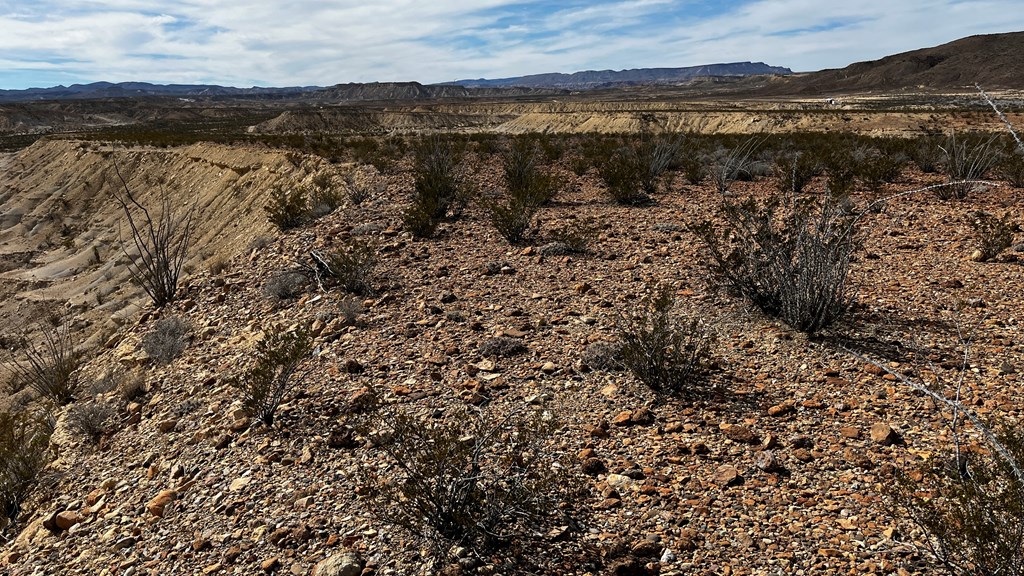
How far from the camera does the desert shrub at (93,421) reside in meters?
5.80

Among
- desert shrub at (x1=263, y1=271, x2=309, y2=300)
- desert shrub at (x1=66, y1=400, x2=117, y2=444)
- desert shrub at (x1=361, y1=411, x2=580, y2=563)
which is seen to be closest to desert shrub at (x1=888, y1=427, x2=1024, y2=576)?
desert shrub at (x1=361, y1=411, x2=580, y2=563)

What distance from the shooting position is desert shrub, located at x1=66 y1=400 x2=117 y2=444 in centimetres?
580

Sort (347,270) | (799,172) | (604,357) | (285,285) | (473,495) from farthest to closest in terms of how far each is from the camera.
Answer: (799,172) → (285,285) → (347,270) → (604,357) → (473,495)

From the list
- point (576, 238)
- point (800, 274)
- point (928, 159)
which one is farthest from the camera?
point (928, 159)

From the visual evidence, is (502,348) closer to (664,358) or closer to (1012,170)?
(664,358)

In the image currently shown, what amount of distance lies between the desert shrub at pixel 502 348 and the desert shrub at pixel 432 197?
4.12m

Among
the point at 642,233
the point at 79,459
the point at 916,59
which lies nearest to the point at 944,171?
the point at 642,233

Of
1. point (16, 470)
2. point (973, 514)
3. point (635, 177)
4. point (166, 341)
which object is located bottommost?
point (16, 470)

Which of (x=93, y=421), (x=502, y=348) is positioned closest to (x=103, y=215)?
(x=93, y=421)

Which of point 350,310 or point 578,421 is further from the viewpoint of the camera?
point 350,310

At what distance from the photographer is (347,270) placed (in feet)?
24.5

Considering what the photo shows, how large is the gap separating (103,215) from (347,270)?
2218 centimetres

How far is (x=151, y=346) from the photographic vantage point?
712 cm

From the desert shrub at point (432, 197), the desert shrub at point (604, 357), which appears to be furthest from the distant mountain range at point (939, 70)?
the desert shrub at point (604, 357)
